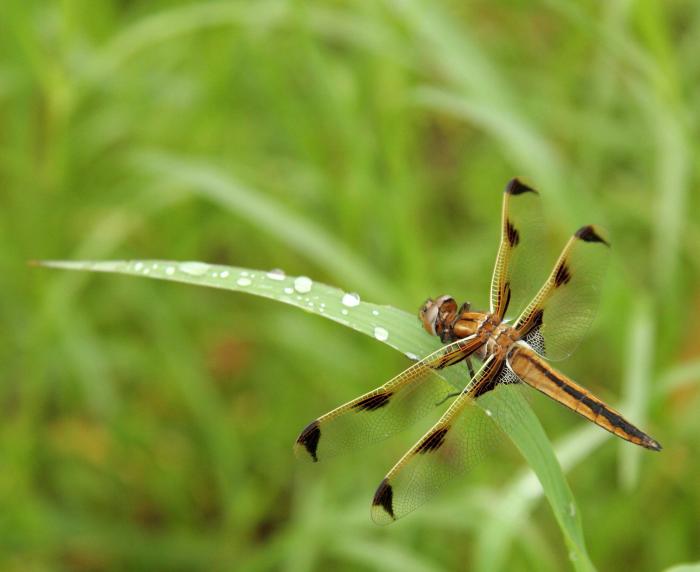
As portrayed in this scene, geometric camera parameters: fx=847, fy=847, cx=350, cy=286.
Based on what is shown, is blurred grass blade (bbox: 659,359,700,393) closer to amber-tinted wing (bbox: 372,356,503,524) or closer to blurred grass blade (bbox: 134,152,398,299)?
blurred grass blade (bbox: 134,152,398,299)

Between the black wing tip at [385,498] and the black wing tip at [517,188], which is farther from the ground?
the black wing tip at [517,188]

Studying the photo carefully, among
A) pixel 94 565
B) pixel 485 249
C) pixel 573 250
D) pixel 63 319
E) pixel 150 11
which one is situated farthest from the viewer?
pixel 150 11

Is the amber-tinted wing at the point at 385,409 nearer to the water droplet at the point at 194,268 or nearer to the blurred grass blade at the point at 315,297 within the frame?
the blurred grass blade at the point at 315,297

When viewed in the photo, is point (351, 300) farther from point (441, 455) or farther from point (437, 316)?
point (441, 455)

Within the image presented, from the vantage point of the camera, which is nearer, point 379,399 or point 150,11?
point 379,399

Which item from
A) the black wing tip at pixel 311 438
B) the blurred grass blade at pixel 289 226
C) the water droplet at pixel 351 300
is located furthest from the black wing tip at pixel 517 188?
the blurred grass blade at pixel 289 226

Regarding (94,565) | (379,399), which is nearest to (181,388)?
(94,565)

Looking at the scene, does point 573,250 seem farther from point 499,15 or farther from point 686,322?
point 499,15

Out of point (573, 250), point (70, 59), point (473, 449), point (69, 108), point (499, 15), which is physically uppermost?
point (499, 15)
